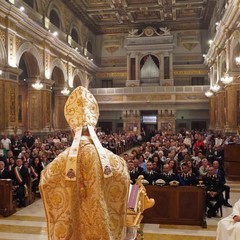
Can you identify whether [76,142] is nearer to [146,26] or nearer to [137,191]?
[137,191]

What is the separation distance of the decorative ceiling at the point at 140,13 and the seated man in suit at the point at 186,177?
19.2 meters

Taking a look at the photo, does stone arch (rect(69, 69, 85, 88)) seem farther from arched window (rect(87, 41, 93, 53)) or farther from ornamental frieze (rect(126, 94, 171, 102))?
ornamental frieze (rect(126, 94, 171, 102))

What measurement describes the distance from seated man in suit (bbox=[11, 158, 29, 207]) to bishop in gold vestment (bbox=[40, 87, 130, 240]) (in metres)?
5.55

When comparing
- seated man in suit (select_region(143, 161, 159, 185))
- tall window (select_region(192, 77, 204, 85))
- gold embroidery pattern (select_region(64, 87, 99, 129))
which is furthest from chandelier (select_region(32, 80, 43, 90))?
tall window (select_region(192, 77, 204, 85))

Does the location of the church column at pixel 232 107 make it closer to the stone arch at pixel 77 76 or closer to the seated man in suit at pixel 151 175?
the seated man in suit at pixel 151 175

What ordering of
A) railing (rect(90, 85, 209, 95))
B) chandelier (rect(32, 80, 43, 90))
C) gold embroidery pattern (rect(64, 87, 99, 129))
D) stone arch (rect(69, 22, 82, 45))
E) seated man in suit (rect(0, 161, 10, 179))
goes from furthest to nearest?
railing (rect(90, 85, 209, 95))
stone arch (rect(69, 22, 82, 45))
chandelier (rect(32, 80, 43, 90))
seated man in suit (rect(0, 161, 10, 179))
gold embroidery pattern (rect(64, 87, 99, 129))

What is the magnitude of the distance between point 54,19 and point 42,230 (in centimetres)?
1835

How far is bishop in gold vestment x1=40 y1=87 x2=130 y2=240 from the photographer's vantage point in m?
2.85

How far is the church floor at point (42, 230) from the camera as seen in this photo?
19.8 feet

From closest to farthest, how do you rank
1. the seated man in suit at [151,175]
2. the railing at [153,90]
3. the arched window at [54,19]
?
the seated man in suit at [151,175], the arched window at [54,19], the railing at [153,90]

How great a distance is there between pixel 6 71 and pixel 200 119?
19.6m

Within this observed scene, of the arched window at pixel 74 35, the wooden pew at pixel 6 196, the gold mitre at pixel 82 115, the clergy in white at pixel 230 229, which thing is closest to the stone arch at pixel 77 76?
the arched window at pixel 74 35

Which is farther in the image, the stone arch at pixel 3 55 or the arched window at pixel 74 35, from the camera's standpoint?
the arched window at pixel 74 35

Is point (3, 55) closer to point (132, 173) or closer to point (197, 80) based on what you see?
point (132, 173)
